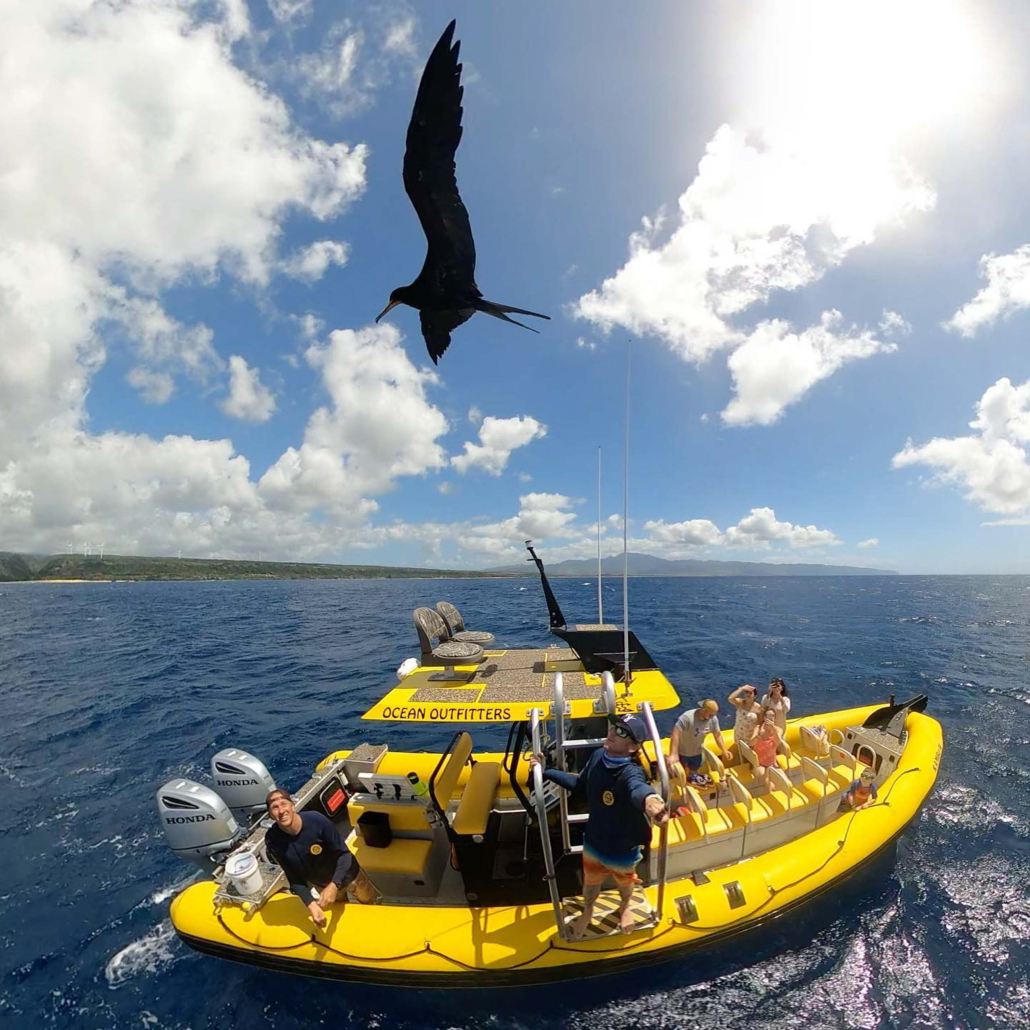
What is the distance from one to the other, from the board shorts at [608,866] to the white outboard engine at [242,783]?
473cm

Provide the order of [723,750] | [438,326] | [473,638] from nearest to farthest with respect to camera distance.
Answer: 1. [438,326]
2. [723,750]
3. [473,638]

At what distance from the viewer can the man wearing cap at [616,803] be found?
12.8 ft

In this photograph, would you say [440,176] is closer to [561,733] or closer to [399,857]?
[561,733]

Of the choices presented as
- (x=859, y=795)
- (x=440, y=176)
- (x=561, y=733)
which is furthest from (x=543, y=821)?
(x=440, y=176)

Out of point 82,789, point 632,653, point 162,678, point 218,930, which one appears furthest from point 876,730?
point 162,678

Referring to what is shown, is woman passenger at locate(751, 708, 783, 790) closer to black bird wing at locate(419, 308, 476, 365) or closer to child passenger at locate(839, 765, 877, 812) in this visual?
child passenger at locate(839, 765, 877, 812)

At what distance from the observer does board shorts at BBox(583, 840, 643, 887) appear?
430 cm

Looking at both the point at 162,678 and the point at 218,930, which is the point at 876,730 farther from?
the point at 162,678

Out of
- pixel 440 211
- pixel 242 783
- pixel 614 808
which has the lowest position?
pixel 242 783

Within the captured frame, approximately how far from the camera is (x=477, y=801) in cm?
570

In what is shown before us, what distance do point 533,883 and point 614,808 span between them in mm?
2302

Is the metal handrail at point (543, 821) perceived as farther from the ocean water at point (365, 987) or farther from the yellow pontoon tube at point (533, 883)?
the ocean water at point (365, 987)

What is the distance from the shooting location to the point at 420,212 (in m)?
5.24

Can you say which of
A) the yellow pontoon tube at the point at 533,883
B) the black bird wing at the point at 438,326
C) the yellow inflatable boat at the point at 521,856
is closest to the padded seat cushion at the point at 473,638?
the yellow inflatable boat at the point at 521,856
